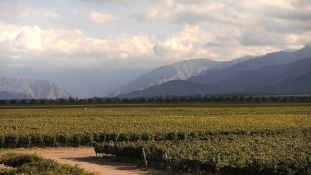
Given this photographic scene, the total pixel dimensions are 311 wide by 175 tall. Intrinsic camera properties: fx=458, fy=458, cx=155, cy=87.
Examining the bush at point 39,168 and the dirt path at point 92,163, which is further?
the dirt path at point 92,163

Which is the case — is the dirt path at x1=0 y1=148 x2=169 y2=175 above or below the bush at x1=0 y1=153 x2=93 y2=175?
below

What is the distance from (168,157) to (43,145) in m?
22.4

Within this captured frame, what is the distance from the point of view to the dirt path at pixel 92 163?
1056 inches

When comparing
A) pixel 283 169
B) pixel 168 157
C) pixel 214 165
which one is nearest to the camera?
pixel 283 169

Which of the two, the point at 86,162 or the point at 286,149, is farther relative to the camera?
the point at 86,162

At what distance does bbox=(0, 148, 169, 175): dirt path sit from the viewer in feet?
88.0

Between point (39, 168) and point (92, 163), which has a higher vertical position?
point (39, 168)

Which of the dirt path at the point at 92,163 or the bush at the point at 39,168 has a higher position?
the bush at the point at 39,168

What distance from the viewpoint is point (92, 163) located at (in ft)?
105

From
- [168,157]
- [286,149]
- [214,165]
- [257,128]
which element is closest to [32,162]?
[168,157]

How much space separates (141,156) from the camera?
31031 mm

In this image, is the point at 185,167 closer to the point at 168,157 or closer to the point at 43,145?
the point at 168,157

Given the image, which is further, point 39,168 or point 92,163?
point 92,163

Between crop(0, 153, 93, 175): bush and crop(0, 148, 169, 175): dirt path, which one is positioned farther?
crop(0, 148, 169, 175): dirt path
